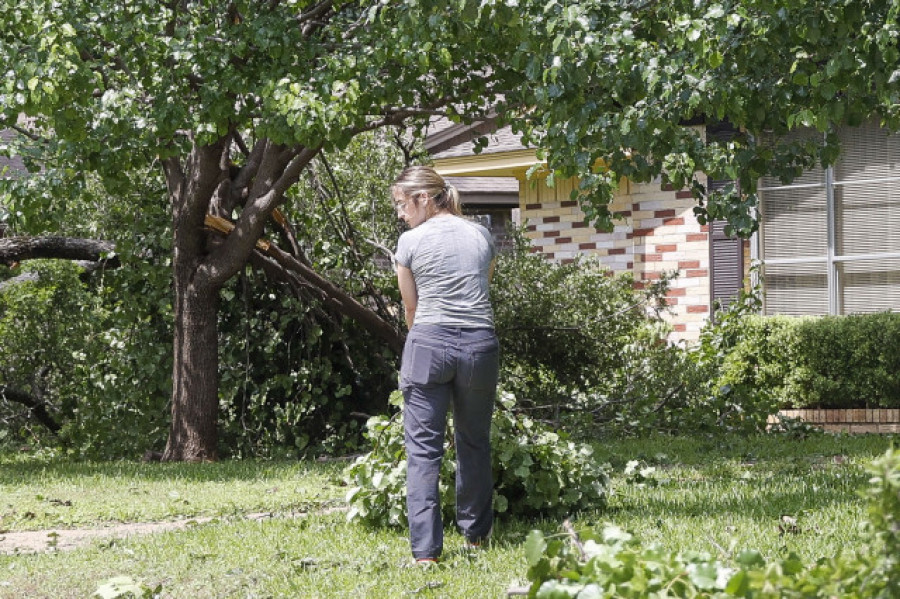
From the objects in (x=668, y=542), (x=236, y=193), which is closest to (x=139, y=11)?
(x=236, y=193)

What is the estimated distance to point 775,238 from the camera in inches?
494

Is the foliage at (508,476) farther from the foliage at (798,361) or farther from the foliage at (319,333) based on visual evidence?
the foliage at (798,361)

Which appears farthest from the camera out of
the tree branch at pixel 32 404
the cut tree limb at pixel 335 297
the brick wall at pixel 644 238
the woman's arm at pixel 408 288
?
the brick wall at pixel 644 238

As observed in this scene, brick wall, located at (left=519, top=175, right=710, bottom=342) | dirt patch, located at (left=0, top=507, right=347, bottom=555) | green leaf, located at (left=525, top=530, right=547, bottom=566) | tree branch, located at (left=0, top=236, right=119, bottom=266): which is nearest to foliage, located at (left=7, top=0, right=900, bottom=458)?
tree branch, located at (left=0, top=236, right=119, bottom=266)

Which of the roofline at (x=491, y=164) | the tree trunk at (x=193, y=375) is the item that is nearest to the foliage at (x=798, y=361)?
the roofline at (x=491, y=164)

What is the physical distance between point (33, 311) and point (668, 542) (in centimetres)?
935

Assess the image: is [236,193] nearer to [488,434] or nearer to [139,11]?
[139,11]

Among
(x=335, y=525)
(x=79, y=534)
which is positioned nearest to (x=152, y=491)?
(x=79, y=534)

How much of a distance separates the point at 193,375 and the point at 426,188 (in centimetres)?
604

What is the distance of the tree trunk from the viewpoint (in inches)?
416

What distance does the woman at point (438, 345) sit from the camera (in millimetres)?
4895

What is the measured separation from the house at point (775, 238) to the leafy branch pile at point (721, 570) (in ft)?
29.0

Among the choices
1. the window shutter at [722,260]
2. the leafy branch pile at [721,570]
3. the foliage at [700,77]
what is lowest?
the leafy branch pile at [721,570]

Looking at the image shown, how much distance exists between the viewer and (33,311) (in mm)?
12445
